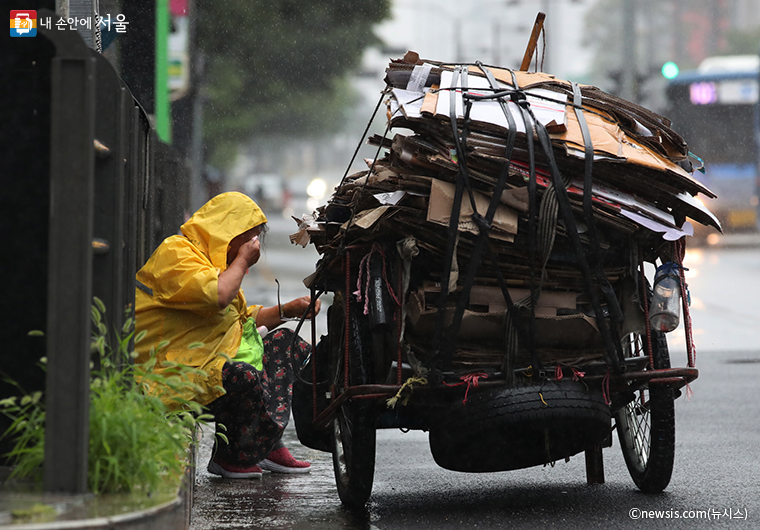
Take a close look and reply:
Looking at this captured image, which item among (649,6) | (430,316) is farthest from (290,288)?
(649,6)

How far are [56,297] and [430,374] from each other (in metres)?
1.75

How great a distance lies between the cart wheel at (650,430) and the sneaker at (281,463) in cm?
182

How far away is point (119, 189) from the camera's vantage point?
12.3ft

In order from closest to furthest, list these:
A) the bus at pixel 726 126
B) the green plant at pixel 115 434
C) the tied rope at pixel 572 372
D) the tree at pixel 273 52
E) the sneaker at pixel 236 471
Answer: the green plant at pixel 115 434, the tied rope at pixel 572 372, the sneaker at pixel 236 471, the tree at pixel 273 52, the bus at pixel 726 126

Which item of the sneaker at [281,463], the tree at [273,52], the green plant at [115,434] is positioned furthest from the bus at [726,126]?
the green plant at [115,434]

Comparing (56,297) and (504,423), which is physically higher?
(56,297)

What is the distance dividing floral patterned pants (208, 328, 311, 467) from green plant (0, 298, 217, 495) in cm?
162

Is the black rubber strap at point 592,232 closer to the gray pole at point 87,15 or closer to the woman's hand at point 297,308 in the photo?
the woman's hand at point 297,308

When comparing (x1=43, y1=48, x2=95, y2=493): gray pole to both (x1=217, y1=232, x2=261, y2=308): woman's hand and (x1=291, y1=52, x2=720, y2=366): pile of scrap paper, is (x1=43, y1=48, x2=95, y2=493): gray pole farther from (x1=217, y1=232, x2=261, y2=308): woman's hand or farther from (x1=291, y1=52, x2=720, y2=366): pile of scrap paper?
(x1=217, y1=232, x2=261, y2=308): woman's hand

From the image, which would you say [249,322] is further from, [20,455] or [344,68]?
[344,68]

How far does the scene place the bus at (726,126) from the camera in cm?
2761

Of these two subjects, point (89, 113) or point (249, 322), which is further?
point (249, 322)

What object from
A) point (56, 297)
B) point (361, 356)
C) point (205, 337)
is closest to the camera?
point (56, 297)

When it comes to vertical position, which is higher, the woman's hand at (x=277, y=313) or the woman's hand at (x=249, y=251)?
the woman's hand at (x=249, y=251)
